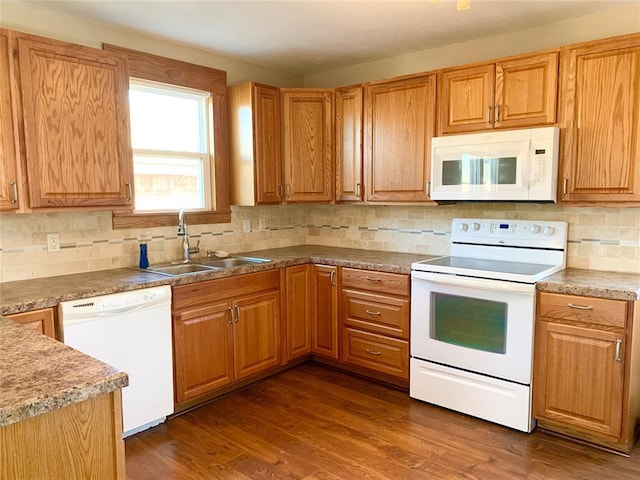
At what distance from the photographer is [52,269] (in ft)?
9.02

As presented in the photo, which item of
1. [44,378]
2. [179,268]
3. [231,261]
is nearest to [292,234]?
[231,261]

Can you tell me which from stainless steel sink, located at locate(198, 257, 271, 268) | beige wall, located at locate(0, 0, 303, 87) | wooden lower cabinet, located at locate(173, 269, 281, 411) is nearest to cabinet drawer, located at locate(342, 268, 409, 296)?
wooden lower cabinet, located at locate(173, 269, 281, 411)

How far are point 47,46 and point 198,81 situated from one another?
117 centimetres

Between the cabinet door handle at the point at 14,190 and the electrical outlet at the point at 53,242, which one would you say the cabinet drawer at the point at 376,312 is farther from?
the cabinet door handle at the point at 14,190

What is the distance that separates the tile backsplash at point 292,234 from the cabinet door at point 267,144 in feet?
1.16

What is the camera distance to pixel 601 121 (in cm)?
254

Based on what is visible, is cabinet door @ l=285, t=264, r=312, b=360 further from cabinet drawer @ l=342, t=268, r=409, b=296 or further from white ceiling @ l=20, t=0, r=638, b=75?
white ceiling @ l=20, t=0, r=638, b=75

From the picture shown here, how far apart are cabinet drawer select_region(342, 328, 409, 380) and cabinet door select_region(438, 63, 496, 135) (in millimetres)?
1493

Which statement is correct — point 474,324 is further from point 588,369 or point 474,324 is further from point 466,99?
point 466,99

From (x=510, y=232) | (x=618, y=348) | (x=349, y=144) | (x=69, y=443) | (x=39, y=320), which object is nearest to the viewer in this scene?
(x=69, y=443)

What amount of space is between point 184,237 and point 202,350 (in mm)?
865

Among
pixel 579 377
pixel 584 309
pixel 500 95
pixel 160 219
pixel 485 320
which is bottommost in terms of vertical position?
pixel 579 377

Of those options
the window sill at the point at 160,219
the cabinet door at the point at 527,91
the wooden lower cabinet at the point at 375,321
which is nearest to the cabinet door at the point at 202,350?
the window sill at the point at 160,219

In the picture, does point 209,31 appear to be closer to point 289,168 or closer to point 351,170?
point 289,168
